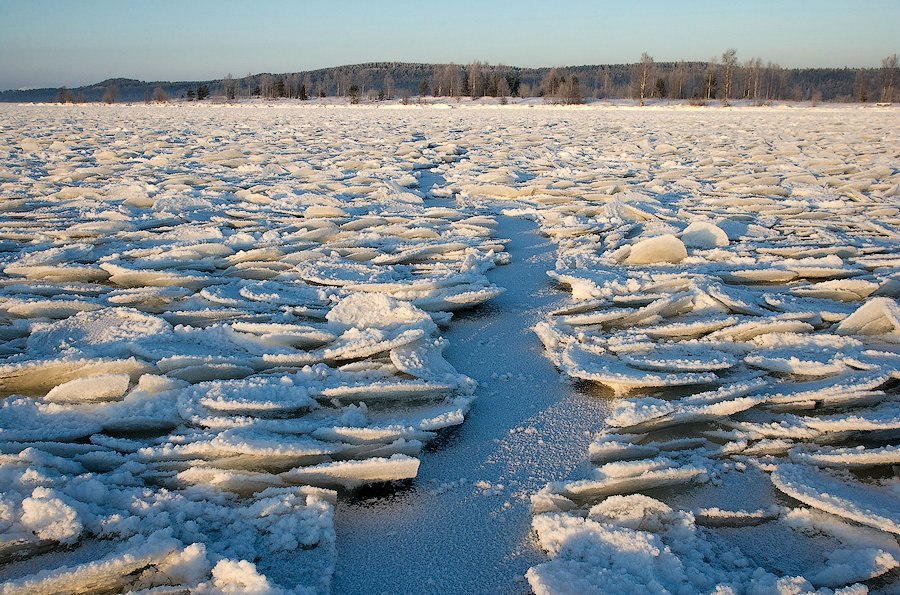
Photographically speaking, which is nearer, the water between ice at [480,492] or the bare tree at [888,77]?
the water between ice at [480,492]

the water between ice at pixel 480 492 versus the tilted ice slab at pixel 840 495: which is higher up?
the tilted ice slab at pixel 840 495

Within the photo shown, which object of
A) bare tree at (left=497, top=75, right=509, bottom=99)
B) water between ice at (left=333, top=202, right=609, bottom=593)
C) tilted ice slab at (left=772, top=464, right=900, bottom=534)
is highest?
bare tree at (left=497, top=75, right=509, bottom=99)

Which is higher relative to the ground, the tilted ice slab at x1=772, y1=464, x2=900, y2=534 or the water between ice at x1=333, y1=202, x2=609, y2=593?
the tilted ice slab at x1=772, y1=464, x2=900, y2=534

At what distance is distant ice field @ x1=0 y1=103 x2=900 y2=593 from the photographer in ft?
3.37

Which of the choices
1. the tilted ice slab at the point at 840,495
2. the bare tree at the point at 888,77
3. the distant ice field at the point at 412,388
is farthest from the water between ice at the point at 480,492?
the bare tree at the point at 888,77

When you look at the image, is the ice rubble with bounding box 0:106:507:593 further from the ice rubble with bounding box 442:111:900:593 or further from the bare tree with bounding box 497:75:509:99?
the bare tree with bounding box 497:75:509:99

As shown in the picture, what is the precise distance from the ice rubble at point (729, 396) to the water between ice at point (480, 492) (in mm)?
61

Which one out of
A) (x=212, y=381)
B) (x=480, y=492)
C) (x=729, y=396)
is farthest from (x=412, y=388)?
(x=729, y=396)

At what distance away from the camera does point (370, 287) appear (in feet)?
7.49

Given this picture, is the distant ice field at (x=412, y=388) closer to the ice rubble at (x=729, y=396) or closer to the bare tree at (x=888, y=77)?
the ice rubble at (x=729, y=396)

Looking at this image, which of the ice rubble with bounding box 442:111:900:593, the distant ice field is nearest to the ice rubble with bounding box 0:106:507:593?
the distant ice field

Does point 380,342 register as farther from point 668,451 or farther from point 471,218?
point 471,218

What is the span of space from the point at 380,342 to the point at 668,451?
766mm

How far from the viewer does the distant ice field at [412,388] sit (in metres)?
1.03
